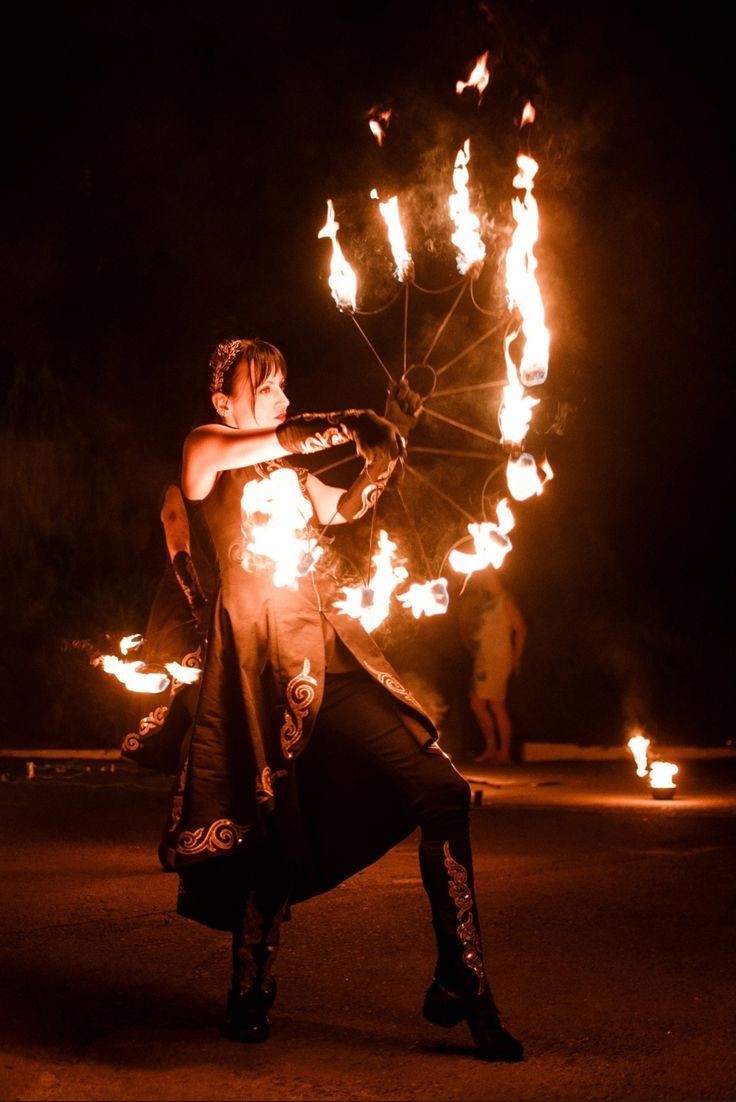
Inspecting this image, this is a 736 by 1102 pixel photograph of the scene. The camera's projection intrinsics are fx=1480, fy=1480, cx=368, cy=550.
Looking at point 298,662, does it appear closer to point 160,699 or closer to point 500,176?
point 160,699

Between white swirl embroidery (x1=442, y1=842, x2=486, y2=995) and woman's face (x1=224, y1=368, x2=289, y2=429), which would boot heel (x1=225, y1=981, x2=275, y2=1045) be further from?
woman's face (x1=224, y1=368, x2=289, y2=429)

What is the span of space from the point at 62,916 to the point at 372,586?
Result: 2.48 m

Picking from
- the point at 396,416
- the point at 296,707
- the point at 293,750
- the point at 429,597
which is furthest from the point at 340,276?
the point at 293,750

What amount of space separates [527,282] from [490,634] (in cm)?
881

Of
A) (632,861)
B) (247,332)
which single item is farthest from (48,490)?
(247,332)

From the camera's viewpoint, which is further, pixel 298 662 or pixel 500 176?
pixel 500 176

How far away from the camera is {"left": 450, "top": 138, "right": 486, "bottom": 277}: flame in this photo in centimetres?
498

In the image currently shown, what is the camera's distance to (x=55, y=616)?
16.1 metres

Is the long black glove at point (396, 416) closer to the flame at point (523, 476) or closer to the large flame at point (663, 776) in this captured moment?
the flame at point (523, 476)

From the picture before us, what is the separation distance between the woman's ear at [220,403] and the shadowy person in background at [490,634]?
845 cm

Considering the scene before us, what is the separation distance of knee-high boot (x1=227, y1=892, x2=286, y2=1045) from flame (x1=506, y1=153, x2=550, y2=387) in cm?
180

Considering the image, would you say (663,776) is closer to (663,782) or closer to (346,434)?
(663,782)

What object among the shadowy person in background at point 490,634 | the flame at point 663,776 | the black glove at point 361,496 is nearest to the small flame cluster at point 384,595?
the black glove at point 361,496

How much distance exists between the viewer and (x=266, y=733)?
433 cm
